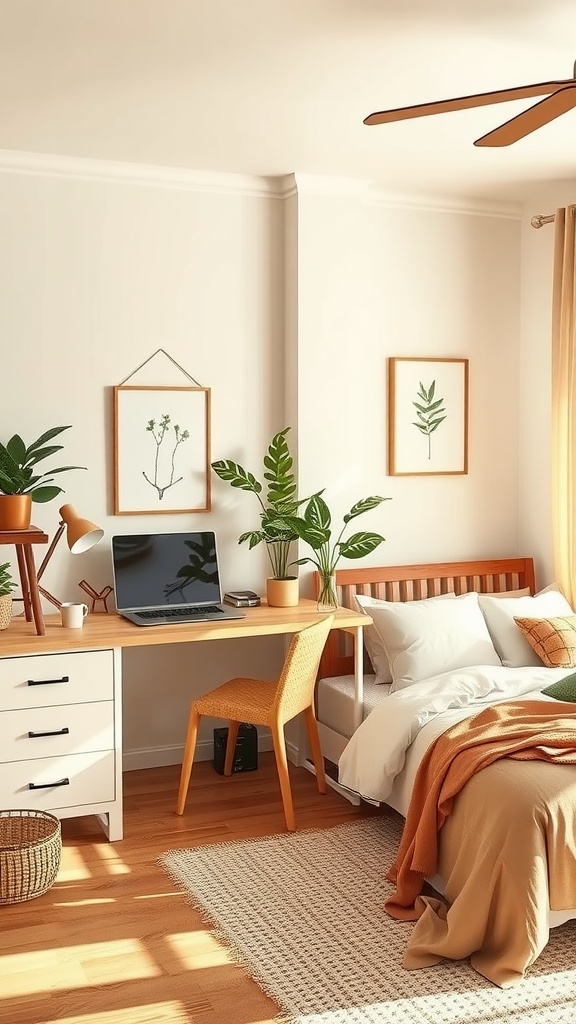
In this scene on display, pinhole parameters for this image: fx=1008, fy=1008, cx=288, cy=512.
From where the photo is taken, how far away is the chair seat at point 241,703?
3.88 metres

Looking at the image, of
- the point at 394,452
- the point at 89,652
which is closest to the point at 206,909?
the point at 89,652

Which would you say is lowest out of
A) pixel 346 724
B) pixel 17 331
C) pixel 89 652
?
pixel 346 724

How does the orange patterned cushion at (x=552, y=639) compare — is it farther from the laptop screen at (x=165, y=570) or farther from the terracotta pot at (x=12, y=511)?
the terracotta pot at (x=12, y=511)

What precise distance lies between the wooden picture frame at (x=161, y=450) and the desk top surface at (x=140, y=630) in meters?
0.55

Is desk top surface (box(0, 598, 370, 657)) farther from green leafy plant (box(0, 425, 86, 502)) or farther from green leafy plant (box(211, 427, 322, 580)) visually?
green leafy plant (box(0, 425, 86, 502))

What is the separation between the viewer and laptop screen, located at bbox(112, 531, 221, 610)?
4285 mm

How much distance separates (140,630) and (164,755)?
1.01 m

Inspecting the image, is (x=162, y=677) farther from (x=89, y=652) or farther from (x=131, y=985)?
(x=131, y=985)

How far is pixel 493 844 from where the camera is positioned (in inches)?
115

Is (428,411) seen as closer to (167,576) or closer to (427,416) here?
(427,416)

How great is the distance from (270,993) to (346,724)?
1.68 m

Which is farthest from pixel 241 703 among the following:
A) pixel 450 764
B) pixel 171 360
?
pixel 171 360

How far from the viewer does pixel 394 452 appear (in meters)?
4.90

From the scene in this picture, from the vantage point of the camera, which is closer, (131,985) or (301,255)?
(131,985)
